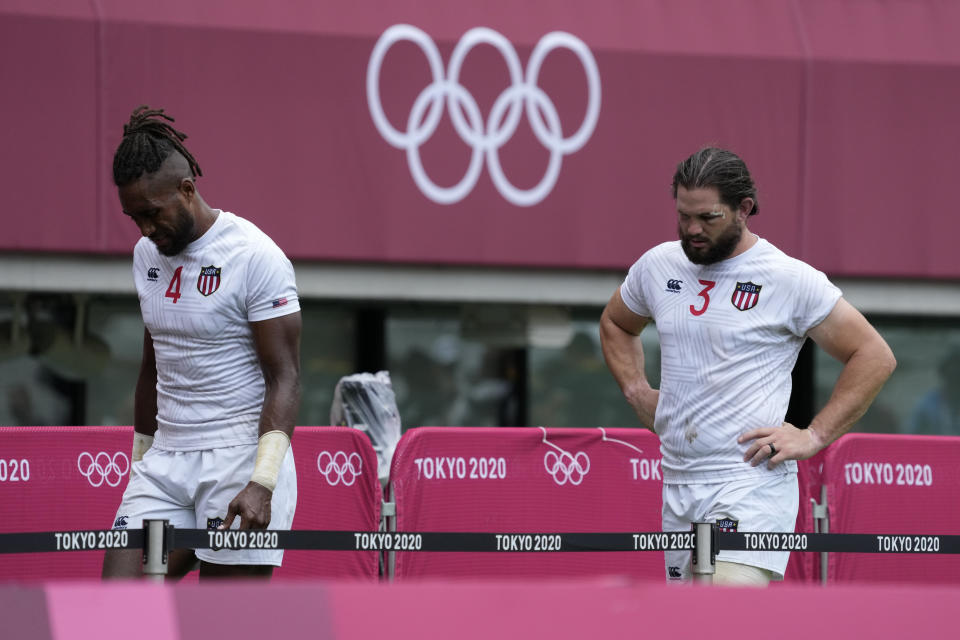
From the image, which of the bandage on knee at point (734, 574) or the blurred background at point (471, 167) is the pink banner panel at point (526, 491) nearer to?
the blurred background at point (471, 167)

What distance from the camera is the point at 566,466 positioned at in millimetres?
7512

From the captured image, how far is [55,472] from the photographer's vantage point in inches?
271

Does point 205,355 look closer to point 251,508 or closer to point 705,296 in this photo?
point 251,508

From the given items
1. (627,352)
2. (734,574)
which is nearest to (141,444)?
(627,352)

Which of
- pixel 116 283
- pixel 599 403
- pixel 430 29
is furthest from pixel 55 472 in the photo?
pixel 599 403

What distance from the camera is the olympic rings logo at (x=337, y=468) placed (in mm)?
7250

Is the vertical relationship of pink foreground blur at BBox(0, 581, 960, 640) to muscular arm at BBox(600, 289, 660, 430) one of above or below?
below

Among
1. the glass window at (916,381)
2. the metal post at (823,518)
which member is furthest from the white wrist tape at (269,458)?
the glass window at (916,381)

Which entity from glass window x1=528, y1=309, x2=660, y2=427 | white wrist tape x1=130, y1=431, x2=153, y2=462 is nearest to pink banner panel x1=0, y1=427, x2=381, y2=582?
white wrist tape x1=130, y1=431, x2=153, y2=462

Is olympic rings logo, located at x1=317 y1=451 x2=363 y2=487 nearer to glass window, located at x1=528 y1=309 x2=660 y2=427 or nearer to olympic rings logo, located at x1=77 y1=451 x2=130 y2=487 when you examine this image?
olympic rings logo, located at x1=77 y1=451 x2=130 y2=487

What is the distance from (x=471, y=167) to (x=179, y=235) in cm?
534

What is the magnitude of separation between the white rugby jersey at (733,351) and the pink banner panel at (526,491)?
2608 millimetres

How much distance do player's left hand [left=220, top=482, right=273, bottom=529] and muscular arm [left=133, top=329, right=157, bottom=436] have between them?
0.67 metres

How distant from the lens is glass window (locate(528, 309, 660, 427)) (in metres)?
10.5
